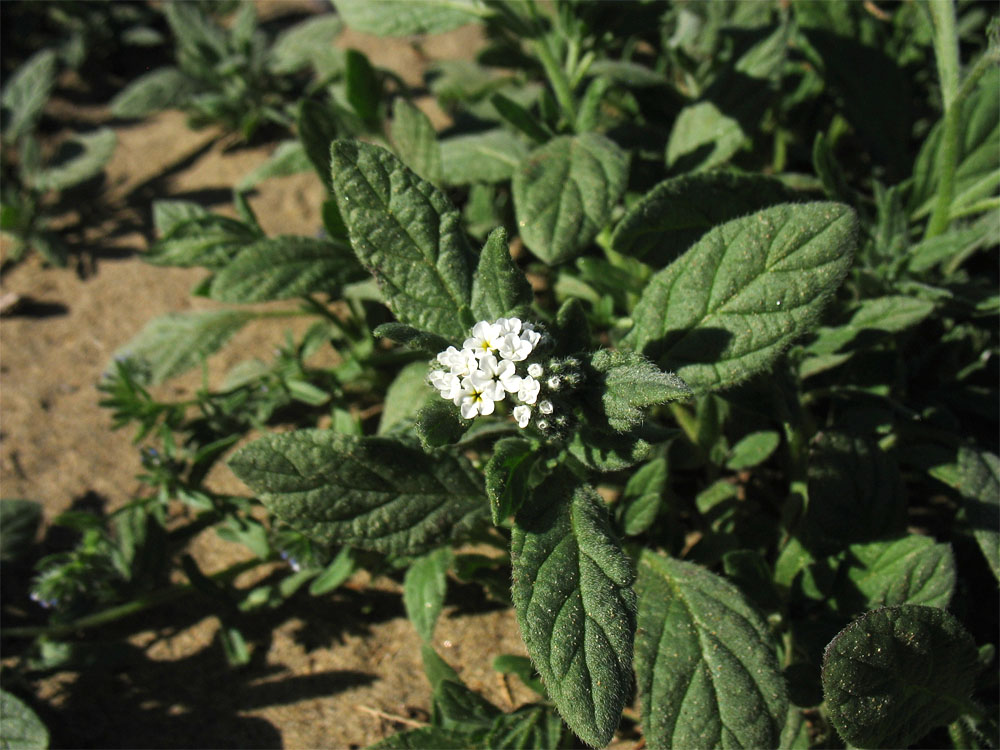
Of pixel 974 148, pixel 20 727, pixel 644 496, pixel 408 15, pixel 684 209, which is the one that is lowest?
pixel 20 727

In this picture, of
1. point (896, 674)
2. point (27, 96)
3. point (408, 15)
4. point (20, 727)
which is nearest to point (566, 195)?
point (408, 15)

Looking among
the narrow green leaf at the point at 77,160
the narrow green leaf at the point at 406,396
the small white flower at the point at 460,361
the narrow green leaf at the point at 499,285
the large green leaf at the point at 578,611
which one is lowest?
the large green leaf at the point at 578,611

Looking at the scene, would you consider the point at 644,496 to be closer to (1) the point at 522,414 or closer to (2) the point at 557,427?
(2) the point at 557,427

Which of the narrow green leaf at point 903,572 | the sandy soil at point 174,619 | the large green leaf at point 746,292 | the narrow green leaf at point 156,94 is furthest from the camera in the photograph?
the narrow green leaf at point 156,94

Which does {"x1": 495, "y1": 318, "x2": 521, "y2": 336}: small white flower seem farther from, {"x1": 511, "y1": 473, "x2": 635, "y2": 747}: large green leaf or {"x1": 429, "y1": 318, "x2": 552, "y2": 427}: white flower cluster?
{"x1": 511, "y1": 473, "x2": 635, "y2": 747}: large green leaf

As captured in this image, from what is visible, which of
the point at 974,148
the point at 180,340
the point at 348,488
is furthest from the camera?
the point at 180,340

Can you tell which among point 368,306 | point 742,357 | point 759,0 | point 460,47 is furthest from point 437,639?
point 460,47

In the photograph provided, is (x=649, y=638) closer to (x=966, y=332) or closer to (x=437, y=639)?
(x=437, y=639)

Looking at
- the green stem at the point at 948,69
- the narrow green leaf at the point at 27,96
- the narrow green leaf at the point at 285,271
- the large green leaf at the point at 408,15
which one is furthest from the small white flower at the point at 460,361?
the narrow green leaf at the point at 27,96

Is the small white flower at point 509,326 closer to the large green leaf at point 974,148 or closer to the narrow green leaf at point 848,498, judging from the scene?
the narrow green leaf at point 848,498
